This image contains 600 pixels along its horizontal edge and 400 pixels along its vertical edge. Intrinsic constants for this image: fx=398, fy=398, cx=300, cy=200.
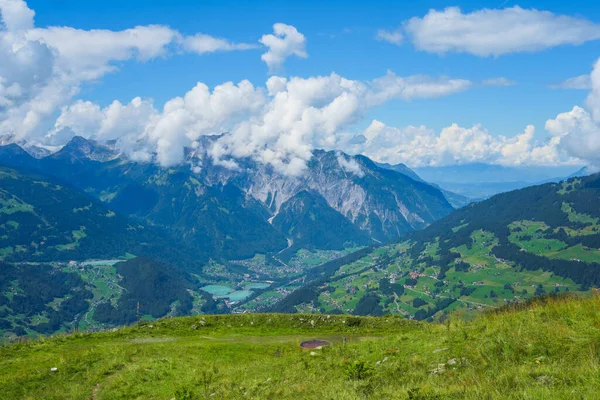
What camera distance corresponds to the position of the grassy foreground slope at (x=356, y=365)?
34.7 ft

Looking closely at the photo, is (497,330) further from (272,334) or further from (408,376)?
(272,334)

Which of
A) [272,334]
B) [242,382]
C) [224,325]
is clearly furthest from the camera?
[224,325]

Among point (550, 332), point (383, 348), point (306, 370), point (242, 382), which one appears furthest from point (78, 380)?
point (550, 332)

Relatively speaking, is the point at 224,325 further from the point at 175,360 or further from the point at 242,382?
the point at 242,382

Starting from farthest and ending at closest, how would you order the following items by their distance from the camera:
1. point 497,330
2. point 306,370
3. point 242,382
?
1. point 306,370
2. point 242,382
3. point 497,330

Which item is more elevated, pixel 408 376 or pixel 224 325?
pixel 408 376

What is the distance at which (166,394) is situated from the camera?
16.5 m

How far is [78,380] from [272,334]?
16297mm

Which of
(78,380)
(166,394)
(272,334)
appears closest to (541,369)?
(166,394)

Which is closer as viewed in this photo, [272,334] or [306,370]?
[306,370]

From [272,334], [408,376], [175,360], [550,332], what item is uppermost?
[550,332]

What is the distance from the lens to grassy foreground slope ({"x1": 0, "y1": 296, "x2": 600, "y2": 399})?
10.6 meters

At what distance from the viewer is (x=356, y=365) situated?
14.6 metres

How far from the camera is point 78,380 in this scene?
18938 millimetres
